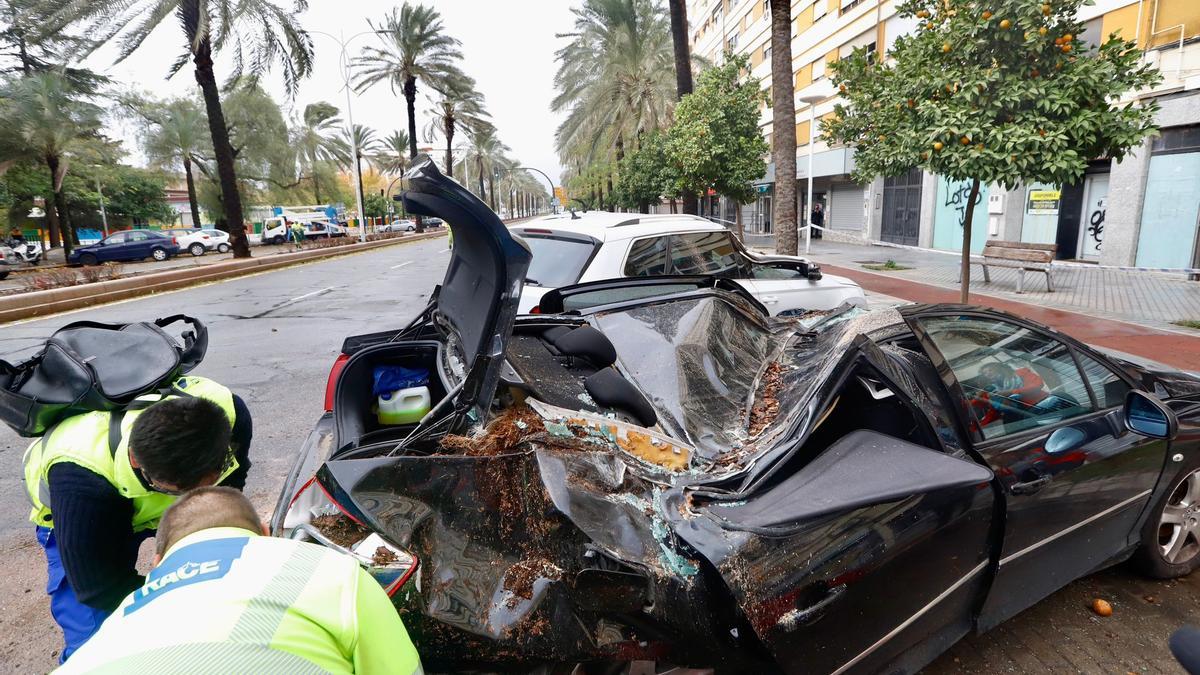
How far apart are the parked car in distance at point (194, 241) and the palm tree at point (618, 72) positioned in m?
19.5

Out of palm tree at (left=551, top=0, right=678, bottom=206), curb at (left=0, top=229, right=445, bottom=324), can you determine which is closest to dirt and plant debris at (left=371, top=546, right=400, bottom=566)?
curb at (left=0, top=229, right=445, bottom=324)

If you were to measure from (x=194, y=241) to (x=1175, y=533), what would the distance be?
37913 mm

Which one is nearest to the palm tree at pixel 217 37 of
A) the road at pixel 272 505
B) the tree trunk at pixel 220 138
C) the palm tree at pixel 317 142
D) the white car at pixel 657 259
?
the tree trunk at pixel 220 138

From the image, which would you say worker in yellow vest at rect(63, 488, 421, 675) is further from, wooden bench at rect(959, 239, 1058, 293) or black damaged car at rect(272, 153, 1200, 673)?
wooden bench at rect(959, 239, 1058, 293)

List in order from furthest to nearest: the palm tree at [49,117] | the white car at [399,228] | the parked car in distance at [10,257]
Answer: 1. the white car at [399,228]
2. the palm tree at [49,117]
3. the parked car in distance at [10,257]

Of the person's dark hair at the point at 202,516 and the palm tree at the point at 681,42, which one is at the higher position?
the palm tree at the point at 681,42

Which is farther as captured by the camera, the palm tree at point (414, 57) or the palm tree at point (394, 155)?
the palm tree at point (394, 155)

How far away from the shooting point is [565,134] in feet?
115

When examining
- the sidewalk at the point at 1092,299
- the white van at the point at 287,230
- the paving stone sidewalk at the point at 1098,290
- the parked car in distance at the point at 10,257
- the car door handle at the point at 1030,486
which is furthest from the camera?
the white van at the point at 287,230

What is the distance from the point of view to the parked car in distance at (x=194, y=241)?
104 feet

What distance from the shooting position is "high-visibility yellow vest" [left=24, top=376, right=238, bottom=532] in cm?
183

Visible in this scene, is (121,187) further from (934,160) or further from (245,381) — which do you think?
(934,160)

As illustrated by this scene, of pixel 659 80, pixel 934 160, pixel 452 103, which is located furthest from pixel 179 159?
pixel 934 160

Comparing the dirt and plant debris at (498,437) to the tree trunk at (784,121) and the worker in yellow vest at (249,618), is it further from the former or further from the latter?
the tree trunk at (784,121)
